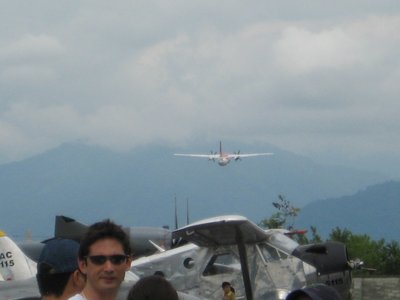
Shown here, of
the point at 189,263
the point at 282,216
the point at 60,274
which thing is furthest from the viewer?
the point at 282,216

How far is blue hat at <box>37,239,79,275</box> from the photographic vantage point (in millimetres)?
5727

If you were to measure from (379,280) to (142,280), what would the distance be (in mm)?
28874

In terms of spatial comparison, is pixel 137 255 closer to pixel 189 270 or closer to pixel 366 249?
pixel 189 270

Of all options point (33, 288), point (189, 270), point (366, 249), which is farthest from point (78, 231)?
point (366, 249)

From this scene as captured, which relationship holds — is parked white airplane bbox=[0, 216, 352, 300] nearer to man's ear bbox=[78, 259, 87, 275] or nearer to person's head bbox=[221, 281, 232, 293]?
person's head bbox=[221, 281, 232, 293]

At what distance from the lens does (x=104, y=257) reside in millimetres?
5410

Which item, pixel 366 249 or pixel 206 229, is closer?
pixel 206 229

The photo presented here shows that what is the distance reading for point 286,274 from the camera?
20.9 metres

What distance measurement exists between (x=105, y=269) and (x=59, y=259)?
0.42 m

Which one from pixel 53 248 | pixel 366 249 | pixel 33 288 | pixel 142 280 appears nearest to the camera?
pixel 142 280

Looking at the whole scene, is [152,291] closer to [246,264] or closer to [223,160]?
[246,264]

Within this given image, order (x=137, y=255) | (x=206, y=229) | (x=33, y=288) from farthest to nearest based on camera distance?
(x=137, y=255), (x=206, y=229), (x=33, y=288)

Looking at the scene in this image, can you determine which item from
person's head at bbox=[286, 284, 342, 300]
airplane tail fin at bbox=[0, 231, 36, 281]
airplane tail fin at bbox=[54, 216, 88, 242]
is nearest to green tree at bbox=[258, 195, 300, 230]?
airplane tail fin at bbox=[54, 216, 88, 242]

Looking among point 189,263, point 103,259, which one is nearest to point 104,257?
point 103,259
